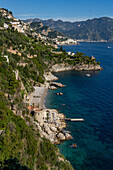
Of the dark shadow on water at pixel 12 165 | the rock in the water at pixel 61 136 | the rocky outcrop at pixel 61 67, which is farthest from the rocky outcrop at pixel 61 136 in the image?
the rocky outcrop at pixel 61 67

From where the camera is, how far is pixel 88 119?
54781mm

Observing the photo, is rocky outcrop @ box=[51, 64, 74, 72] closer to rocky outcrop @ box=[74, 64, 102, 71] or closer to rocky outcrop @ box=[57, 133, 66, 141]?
rocky outcrop @ box=[74, 64, 102, 71]

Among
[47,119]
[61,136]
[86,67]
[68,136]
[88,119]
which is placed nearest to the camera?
[61,136]

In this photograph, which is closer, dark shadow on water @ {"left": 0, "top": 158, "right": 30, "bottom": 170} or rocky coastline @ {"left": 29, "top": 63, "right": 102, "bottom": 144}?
dark shadow on water @ {"left": 0, "top": 158, "right": 30, "bottom": 170}

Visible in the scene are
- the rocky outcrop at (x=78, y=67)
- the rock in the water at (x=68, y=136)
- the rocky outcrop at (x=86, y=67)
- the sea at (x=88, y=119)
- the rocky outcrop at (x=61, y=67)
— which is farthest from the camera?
the rocky outcrop at (x=86, y=67)

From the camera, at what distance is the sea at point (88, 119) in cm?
3916

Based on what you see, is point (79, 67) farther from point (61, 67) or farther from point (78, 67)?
point (61, 67)

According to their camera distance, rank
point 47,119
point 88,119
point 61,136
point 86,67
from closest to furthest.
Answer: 1. point 61,136
2. point 47,119
3. point 88,119
4. point 86,67

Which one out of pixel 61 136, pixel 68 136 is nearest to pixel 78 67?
pixel 68 136

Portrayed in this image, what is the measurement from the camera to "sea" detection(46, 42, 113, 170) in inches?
1542

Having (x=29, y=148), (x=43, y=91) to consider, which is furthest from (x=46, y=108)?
(x=29, y=148)

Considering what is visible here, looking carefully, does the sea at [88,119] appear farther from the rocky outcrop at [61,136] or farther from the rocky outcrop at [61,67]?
the rocky outcrop at [61,67]

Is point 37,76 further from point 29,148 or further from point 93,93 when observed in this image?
point 29,148

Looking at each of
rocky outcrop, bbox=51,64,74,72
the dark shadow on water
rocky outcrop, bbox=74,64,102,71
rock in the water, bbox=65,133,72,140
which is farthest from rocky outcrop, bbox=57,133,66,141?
rocky outcrop, bbox=74,64,102,71
